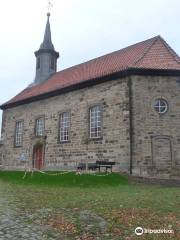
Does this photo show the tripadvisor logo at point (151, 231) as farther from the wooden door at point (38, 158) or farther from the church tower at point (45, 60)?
the church tower at point (45, 60)

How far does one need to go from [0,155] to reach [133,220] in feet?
70.2

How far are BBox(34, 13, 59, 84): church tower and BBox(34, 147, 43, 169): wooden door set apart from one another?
26.3 feet

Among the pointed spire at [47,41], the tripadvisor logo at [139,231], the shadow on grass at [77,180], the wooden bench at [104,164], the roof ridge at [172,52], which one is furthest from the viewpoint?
the pointed spire at [47,41]

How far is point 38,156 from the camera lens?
23141 millimetres

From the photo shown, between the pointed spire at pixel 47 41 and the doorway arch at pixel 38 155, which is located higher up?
the pointed spire at pixel 47 41

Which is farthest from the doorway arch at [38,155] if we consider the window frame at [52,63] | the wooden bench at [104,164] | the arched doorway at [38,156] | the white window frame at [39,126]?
the window frame at [52,63]

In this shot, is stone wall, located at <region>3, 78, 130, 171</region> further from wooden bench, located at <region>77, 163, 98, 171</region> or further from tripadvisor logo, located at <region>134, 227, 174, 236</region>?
tripadvisor logo, located at <region>134, 227, 174, 236</region>

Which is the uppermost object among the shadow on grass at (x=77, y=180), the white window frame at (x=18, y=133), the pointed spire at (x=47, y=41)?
the pointed spire at (x=47, y=41)

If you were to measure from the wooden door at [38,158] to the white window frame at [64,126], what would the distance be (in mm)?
2295

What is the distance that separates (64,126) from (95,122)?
9.18ft

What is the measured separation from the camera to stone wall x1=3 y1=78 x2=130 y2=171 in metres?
18.2

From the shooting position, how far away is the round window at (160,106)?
59.8 feet

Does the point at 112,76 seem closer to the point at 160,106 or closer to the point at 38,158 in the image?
the point at 160,106

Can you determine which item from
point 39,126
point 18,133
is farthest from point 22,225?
point 18,133
